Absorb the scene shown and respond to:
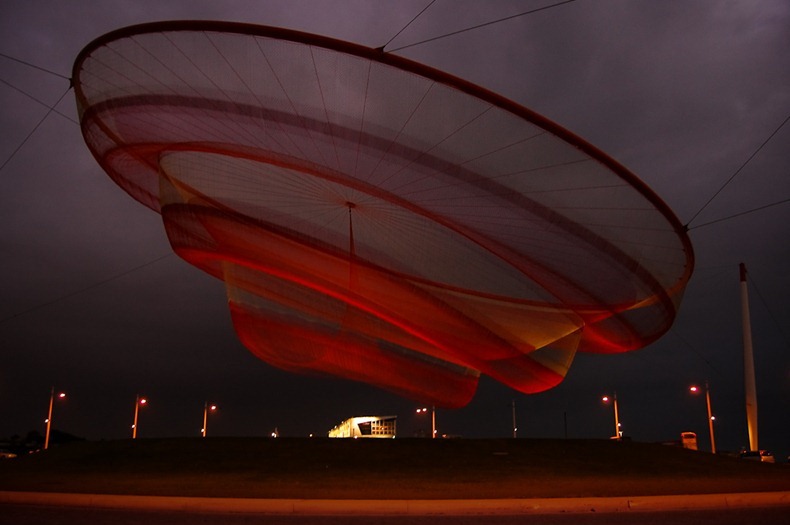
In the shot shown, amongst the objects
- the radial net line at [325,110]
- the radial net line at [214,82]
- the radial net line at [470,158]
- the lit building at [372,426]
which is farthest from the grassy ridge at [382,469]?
the lit building at [372,426]

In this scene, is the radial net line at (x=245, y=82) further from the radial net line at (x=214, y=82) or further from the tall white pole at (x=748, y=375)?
the tall white pole at (x=748, y=375)

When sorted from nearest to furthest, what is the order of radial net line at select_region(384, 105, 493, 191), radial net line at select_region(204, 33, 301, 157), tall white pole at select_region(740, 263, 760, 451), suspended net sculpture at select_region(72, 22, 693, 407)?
radial net line at select_region(204, 33, 301, 157)
suspended net sculpture at select_region(72, 22, 693, 407)
radial net line at select_region(384, 105, 493, 191)
tall white pole at select_region(740, 263, 760, 451)

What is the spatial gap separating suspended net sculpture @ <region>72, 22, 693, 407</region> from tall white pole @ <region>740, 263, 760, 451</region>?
337 inches

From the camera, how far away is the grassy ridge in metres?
15.7

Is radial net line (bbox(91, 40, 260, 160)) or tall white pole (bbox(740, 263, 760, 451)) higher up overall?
radial net line (bbox(91, 40, 260, 160))

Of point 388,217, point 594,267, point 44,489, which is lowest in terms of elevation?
point 44,489

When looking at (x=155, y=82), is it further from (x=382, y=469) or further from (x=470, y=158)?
(x=382, y=469)

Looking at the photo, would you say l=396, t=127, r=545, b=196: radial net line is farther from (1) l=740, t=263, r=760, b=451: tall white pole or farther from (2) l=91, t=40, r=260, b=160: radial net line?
(1) l=740, t=263, r=760, b=451: tall white pole

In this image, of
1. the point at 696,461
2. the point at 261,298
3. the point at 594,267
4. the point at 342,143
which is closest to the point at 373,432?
the point at 261,298

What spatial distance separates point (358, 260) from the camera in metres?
21.5

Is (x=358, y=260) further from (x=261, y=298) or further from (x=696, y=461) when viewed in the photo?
(x=696, y=461)

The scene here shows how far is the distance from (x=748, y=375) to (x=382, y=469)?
63.1 ft

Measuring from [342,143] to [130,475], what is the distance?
1082 cm

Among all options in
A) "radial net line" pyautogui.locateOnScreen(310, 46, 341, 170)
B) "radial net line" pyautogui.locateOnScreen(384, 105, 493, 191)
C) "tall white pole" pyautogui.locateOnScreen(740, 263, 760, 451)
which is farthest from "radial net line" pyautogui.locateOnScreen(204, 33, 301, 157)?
"tall white pole" pyautogui.locateOnScreen(740, 263, 760, 451)
